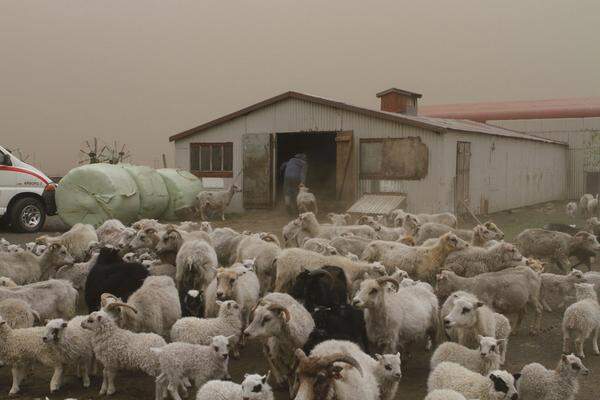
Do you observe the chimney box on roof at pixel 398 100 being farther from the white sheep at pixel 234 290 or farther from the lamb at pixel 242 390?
the lamb at pixel 242 390

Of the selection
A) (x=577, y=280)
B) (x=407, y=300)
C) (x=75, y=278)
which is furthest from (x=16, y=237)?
(x=577, y=280)

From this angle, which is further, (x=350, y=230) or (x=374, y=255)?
(x=350, y=230)

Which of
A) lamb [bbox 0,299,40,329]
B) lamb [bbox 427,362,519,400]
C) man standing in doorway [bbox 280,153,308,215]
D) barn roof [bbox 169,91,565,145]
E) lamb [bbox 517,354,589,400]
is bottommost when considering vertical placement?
lamb [bbox 517,354,589,400]

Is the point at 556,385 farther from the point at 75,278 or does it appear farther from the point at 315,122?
the point at 315,122

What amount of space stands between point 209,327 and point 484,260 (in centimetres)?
492

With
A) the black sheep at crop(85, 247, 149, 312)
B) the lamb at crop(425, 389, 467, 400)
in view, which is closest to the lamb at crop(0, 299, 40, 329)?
the black sheep at crop(85, 247, 149, 312)

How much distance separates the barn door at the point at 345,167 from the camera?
20062 mm

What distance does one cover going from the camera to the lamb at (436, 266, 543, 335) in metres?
8.01

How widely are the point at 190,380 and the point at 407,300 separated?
2806mm

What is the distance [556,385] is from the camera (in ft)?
18.6

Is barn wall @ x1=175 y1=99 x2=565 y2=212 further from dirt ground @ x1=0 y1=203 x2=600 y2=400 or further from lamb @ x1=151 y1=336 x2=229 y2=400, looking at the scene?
lamb @ x1=151 y1=336 x2=229 y2=400

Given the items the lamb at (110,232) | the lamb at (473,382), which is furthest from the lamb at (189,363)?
the lamb at (110,232)

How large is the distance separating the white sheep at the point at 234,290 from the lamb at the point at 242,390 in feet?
7.40

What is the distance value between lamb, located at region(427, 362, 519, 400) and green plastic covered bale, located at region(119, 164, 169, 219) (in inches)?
619
